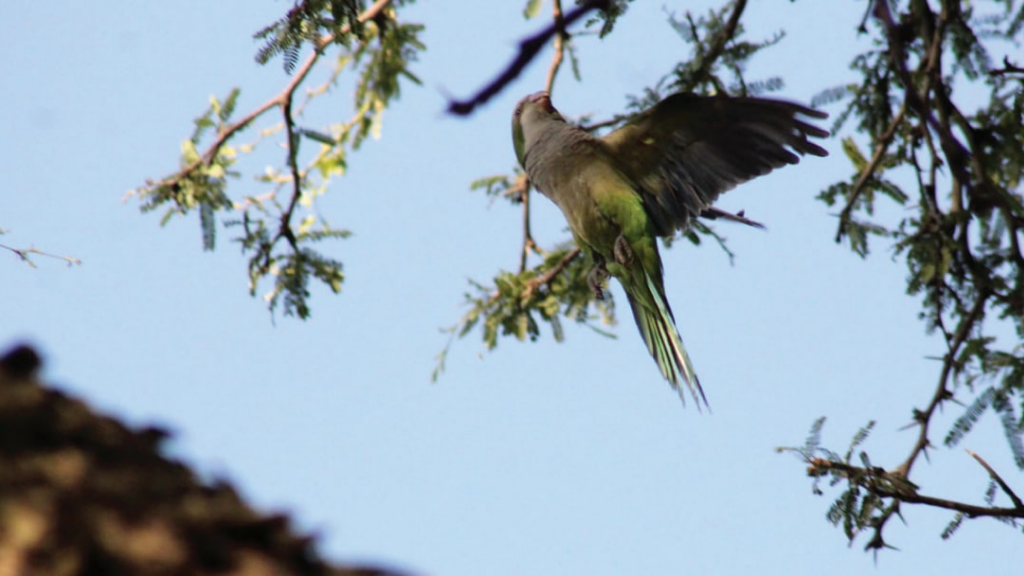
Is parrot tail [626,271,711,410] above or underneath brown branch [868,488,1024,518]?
above

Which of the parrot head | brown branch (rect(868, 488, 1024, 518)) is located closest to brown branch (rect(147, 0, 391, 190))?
the parrot head

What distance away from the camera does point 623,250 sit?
20.8 feet

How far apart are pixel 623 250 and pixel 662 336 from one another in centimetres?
56

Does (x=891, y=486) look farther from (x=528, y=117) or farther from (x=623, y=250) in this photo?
(x=528, y=117)

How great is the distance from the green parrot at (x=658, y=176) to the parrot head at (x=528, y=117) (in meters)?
0.35

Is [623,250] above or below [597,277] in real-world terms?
below

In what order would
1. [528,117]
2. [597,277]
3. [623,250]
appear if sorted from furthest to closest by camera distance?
1. [528,117]
2. [597,277]
3. [623,250]

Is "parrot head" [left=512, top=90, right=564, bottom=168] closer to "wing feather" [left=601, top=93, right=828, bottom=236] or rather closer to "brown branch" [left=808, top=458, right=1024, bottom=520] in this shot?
"wing feather" [left=601, top=93, right=828, bottom=236]

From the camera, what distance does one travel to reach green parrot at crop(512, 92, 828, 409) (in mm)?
6000

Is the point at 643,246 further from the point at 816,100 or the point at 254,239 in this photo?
the point at 254,239

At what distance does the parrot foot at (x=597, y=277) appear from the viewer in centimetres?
678

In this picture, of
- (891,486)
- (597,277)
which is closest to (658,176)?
(597,277)

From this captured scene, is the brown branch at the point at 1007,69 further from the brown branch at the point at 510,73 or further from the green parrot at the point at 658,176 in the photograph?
the brown branch at the point at 510,73

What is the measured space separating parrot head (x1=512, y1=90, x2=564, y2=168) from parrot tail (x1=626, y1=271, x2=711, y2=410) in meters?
1.26
